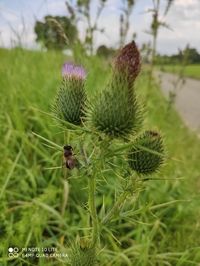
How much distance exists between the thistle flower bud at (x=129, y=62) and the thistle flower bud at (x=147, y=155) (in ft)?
0.94

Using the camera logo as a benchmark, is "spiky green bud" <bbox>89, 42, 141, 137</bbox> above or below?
above

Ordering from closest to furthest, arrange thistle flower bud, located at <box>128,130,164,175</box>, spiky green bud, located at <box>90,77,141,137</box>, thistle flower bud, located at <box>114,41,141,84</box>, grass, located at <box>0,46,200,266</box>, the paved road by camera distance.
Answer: thistle flower bud, located at <box>114,41,141,84</box>
spiky green bud, located at <box>90,77,141,137</box>
thistle flower bud, located at <box>128,130,164,175</box>
grass, located at <box>0,46,200,266</box>
the paved road

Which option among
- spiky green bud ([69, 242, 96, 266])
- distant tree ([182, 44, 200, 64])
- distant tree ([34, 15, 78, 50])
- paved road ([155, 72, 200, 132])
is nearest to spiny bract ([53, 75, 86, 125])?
spiky green bud ([69, 242, 96, 266])

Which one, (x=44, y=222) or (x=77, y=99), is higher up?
(x=77, y=99)

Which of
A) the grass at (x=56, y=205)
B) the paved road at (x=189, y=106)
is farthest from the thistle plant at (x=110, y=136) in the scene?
the paved road at (x=189, y=106)

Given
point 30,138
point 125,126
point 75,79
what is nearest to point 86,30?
point 30,138

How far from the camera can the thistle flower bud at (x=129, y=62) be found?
1.85 metres

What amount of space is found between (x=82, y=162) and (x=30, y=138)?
8.69 ft

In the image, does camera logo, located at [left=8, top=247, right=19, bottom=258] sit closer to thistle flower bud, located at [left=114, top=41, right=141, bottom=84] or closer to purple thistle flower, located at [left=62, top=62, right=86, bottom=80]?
purple thistle flower, located at [left=62, top=62, right=86, bottom=80]

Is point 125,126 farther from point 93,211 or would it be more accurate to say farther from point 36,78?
point 36,78

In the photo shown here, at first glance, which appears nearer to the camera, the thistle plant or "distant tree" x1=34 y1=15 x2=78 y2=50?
the thistle plant

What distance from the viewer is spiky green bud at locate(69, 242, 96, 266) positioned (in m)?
2.01

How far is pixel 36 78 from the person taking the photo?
5801 mm

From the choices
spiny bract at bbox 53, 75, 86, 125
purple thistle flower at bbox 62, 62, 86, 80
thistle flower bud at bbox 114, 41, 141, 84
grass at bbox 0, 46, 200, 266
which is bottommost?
grass at bbox 0, 46, 200, 266
